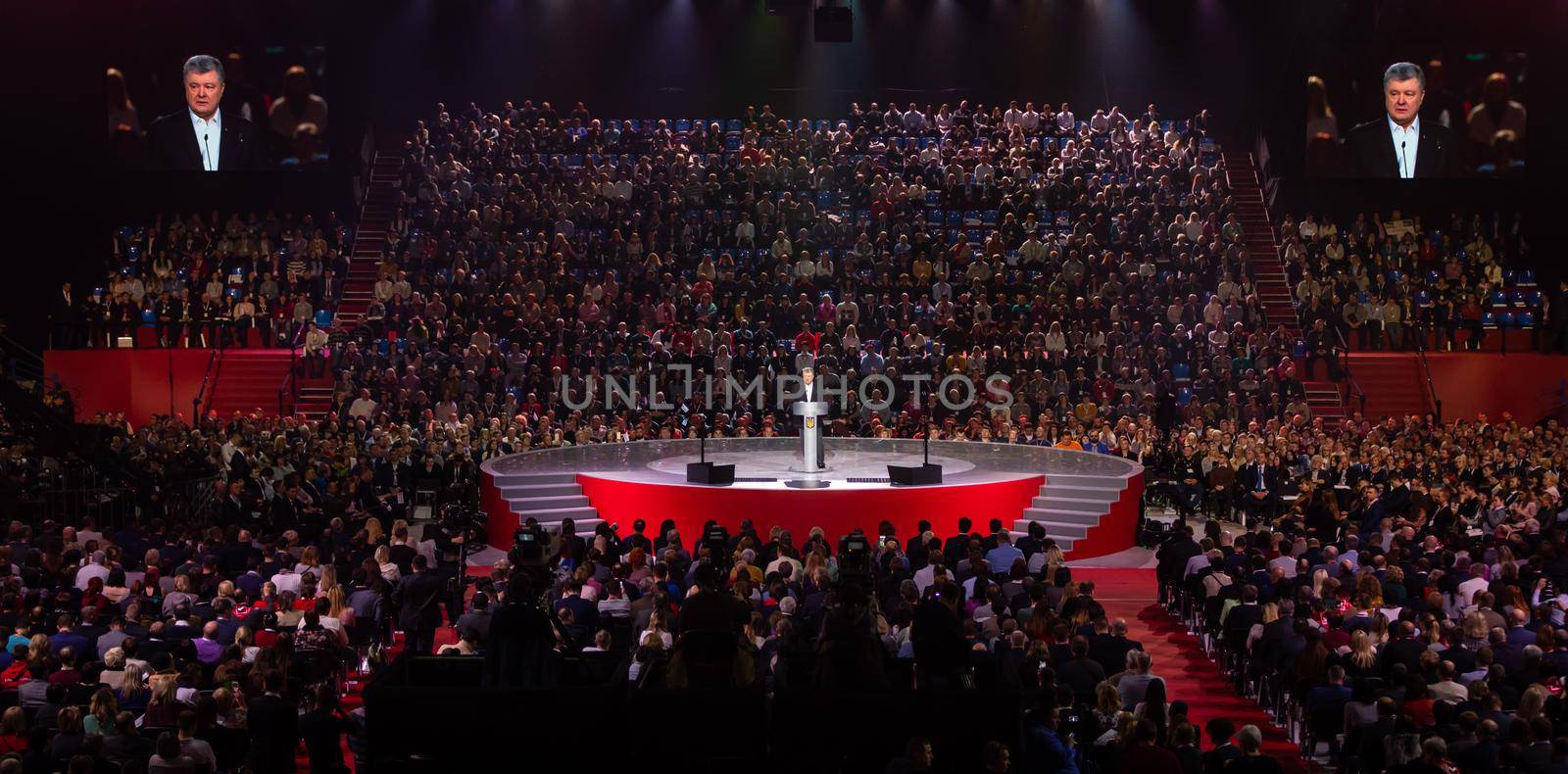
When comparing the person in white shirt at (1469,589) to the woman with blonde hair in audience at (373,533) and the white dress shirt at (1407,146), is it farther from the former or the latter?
the white dress shirt at (1407,146)

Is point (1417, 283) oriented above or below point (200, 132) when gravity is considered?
below

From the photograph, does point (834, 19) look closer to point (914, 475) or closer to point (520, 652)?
point (914, 475)

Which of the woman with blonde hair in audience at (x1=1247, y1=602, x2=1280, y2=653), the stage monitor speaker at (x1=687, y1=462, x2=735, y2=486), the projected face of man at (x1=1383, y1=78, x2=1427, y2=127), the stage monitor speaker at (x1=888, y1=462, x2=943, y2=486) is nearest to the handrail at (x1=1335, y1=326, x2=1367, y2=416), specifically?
the projected face of man at (x1=1383, y1=78, x2=1427, y2=127)

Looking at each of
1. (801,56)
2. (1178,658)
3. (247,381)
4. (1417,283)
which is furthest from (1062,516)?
(801,56)

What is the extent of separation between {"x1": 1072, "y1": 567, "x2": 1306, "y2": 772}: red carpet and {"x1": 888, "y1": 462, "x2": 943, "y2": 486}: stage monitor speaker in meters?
1.89

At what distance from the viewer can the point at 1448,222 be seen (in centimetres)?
2992

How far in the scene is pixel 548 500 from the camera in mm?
17922

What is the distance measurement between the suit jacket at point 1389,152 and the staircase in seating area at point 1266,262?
1956 mm

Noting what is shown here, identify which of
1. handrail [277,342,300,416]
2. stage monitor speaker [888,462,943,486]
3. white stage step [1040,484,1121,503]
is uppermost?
handrail [277,342,300,416]

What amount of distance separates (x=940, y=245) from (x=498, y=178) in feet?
29.1

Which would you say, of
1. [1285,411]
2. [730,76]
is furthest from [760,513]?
[730,76]

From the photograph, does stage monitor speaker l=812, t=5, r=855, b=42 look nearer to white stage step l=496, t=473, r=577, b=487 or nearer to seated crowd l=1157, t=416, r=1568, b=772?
white stage step l=496, t=473, r=577, b=487

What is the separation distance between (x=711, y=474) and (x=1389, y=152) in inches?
738

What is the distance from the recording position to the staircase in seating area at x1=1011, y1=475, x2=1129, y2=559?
57.1 feet
